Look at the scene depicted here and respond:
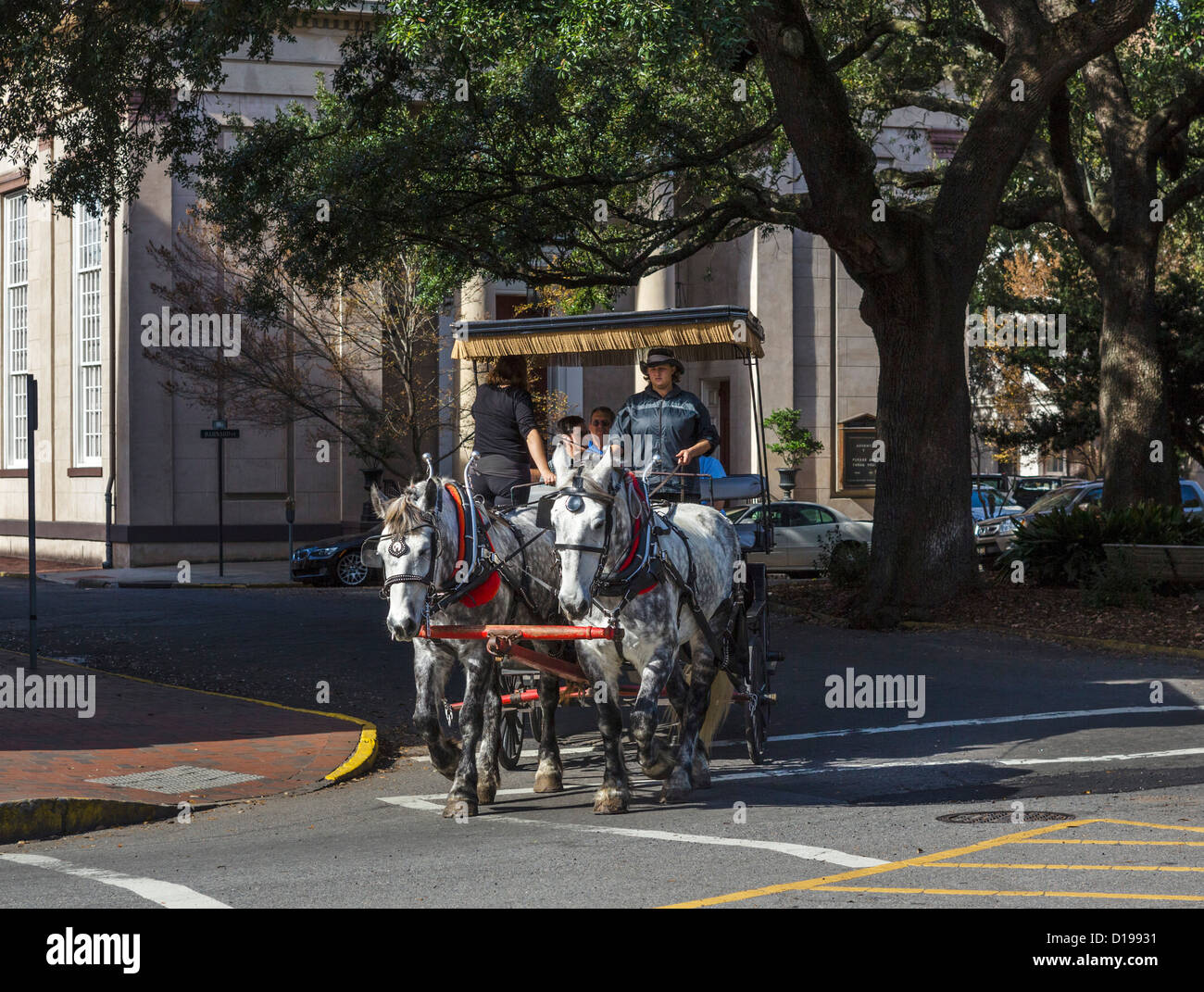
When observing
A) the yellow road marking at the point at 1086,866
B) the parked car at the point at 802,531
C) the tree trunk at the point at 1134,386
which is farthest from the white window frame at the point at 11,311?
the yellow road marking at the point at 1086,866

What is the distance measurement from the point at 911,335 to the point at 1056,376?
2176cm

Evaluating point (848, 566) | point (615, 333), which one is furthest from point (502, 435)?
point (848, 566)

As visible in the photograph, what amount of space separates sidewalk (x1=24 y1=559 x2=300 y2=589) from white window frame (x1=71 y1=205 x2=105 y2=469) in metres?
3.39

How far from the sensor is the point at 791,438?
38.2 metres

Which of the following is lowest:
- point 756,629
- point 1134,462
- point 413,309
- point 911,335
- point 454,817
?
point 454,817

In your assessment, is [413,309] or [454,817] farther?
[413,309]

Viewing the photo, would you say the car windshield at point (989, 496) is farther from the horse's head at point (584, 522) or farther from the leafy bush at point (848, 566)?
the horse's head at point (584, 522)

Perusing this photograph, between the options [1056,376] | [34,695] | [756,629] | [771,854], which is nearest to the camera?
[771,854]

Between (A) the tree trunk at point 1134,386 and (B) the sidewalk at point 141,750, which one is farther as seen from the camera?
(A) the tree trunk at point 1134,386

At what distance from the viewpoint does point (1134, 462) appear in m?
23.6

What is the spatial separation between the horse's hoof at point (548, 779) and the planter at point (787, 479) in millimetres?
28700

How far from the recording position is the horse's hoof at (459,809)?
341 inches
